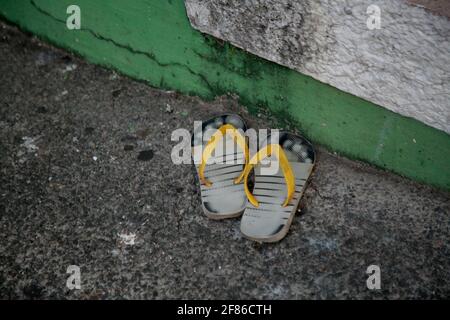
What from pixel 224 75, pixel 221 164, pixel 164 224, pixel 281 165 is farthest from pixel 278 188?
pixel 224 75

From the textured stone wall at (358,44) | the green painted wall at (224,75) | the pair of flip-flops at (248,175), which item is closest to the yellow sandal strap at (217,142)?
the pair of flip-flops at (248,175)

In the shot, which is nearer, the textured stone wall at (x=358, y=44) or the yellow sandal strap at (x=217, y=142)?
the textured stone wall at (x=358, y=44)

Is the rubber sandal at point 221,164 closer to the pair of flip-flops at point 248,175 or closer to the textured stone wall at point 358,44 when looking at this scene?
the pair of flip-flops at point 248,175

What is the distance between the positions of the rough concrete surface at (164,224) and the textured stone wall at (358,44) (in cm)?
37

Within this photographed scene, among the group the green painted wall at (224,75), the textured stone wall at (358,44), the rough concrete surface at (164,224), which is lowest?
the rough concrete surface at (164,224)

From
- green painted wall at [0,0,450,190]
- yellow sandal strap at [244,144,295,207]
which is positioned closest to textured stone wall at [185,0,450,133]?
green painted wall at [0,0,450,190]

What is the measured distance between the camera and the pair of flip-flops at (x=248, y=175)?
1.76 metres

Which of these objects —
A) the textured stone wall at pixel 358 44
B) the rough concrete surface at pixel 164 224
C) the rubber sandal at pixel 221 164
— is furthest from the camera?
the rubber sandal at pixel 221 164

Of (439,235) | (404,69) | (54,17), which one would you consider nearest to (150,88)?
(54,17)

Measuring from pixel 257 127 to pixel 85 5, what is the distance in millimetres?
1106

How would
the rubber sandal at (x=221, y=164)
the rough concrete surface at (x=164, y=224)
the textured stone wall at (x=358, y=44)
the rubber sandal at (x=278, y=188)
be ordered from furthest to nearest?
the rubber sandal at (x=221, y=164)
the rubber sandal at (x=278, y=188)
the rough concrete surface at (x=164, y=224)
the textured stone wall at (x=358, y=44)

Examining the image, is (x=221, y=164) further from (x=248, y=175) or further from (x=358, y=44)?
(x=358, y=44)
